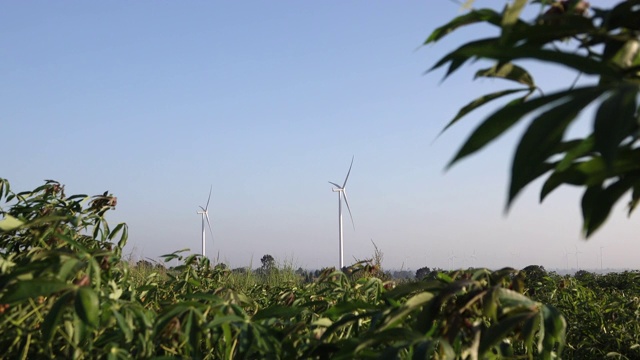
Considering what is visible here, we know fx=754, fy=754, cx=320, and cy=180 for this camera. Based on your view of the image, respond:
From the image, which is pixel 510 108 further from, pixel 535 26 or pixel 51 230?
pixel 51 230

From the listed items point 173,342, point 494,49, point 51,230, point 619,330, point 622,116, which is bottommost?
point 619,330

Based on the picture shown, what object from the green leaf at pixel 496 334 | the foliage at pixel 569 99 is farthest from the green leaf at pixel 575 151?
the green leaf at pixel 496 334

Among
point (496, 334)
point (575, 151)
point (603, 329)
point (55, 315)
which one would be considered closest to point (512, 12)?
point (575, 151)

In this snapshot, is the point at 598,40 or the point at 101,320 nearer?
the point at 598,40

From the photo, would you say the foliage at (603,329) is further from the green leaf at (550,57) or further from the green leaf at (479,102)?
the green leaf at (550,57)

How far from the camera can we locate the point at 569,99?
103 cm

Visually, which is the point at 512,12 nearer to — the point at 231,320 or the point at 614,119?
the point at 614,119

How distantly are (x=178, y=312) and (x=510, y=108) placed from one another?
2.75 feet

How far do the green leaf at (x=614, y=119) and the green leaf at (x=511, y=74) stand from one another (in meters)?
0.43

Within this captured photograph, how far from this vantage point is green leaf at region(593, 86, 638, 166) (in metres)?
0.93

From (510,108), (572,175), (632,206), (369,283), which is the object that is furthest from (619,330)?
(510,108)

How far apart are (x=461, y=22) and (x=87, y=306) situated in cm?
85

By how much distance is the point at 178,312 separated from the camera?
5.14 feet

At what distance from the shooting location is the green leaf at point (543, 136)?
100cm
